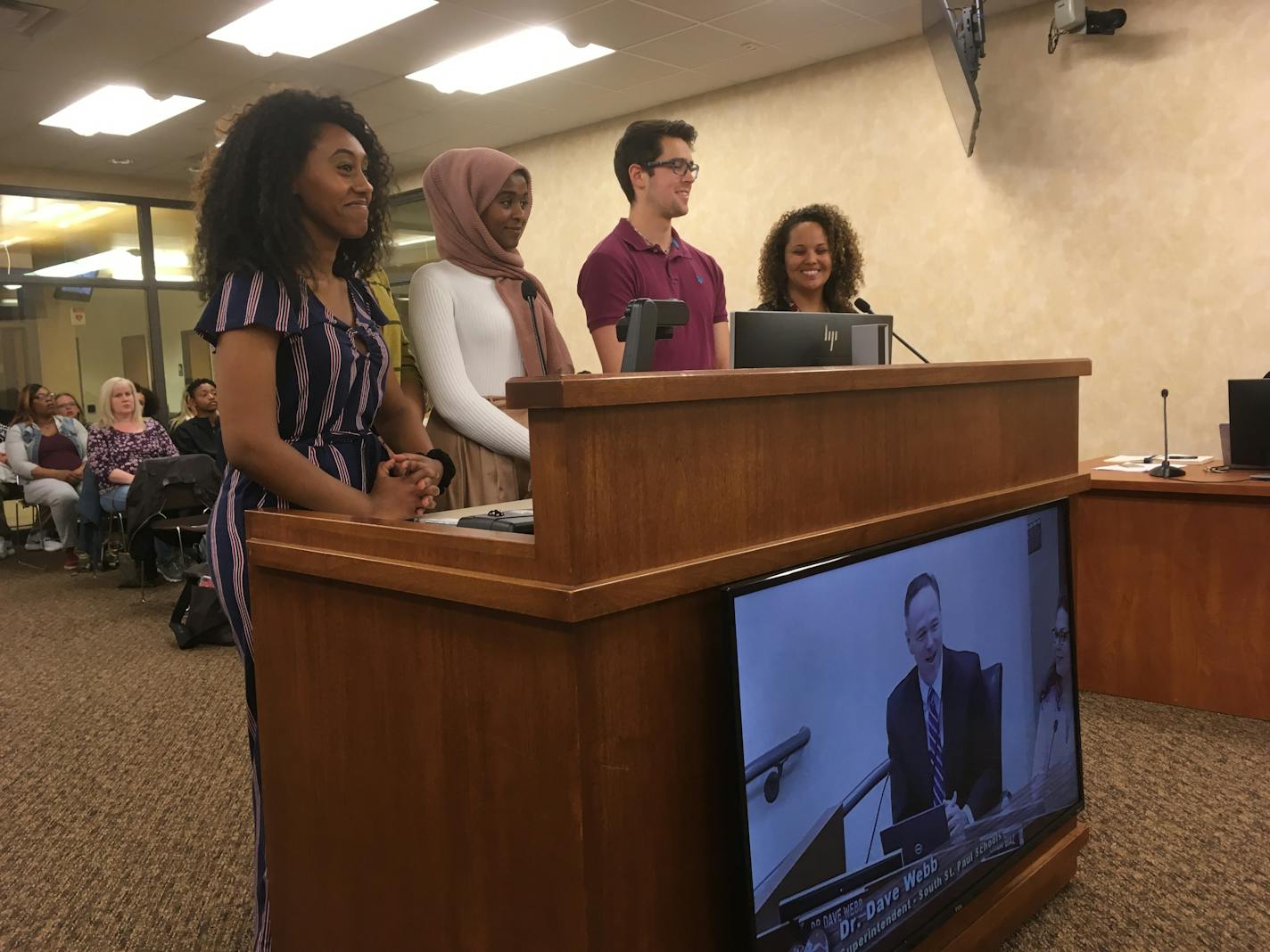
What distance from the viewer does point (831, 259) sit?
3.11m

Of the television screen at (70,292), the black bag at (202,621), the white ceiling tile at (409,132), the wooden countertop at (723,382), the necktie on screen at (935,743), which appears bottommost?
the black bag at (202,621)

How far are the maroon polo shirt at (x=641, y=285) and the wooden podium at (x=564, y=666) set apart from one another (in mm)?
1145

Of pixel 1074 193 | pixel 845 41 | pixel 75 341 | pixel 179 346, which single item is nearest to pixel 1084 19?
pixel 1074 193

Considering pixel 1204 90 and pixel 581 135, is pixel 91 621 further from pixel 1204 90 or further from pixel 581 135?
pixel 1204 90

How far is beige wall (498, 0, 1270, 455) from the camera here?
176 inches

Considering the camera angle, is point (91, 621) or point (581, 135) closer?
point (91, 621)

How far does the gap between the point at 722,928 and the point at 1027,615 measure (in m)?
0.79

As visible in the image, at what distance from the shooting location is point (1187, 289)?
15.1ft

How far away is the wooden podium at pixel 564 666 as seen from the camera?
1.05 m

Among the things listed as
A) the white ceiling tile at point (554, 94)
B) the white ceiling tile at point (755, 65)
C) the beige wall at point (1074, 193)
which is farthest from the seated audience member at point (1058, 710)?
the white ceiling tile at point (554, 94)

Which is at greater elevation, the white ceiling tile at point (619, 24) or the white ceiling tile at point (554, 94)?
the white ceiling tile at point (554, 94)

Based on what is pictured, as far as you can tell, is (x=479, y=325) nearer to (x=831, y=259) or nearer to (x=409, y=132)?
(x=831, y=259)

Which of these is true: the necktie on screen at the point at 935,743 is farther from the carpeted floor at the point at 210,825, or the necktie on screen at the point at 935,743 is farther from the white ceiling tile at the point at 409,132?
the white ceiling tile at the point at 409,132

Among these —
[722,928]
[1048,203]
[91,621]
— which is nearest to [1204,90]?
[1048,203]
